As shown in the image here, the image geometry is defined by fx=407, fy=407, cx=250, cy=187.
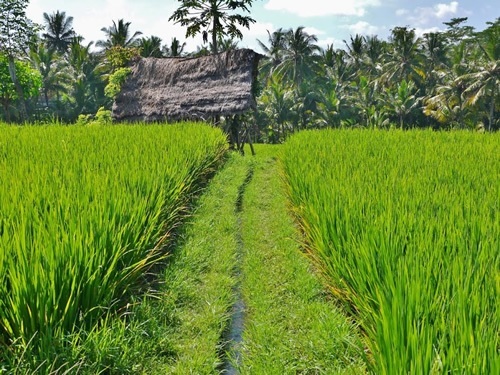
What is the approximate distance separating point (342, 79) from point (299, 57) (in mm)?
3453

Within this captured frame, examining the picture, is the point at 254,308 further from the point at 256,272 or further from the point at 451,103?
the point at 451,103

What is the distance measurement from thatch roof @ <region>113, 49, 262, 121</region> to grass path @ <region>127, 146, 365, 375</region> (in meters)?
7.54

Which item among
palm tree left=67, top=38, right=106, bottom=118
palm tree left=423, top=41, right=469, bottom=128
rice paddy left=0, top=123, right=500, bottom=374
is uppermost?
palm tree left=67, top=38, right=106, bottom=118

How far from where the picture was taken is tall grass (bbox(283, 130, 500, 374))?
1.55m

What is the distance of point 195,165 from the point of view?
19.4 ft

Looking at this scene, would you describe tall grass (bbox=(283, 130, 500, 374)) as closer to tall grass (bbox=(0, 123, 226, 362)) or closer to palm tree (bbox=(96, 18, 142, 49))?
tall grass (bbox=(0, 123, 226, 362))

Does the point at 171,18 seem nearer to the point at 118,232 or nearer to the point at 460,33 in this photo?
the point at 118,232

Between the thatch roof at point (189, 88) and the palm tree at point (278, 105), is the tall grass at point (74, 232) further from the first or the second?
the palm tree at point (278, 105)

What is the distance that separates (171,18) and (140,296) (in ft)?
50.3

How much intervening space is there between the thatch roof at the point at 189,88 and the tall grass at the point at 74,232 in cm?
675

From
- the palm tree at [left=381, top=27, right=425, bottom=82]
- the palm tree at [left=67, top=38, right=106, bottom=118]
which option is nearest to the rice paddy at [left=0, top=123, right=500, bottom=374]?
the palm tree at [left=381, top=27, right=425, bottom=82]

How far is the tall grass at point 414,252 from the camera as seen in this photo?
155cm

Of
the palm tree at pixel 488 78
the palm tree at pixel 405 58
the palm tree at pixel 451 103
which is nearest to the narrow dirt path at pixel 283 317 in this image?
the palm tree at pixel 488 78

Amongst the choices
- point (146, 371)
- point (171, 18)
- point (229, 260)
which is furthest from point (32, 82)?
point (146, 371)
